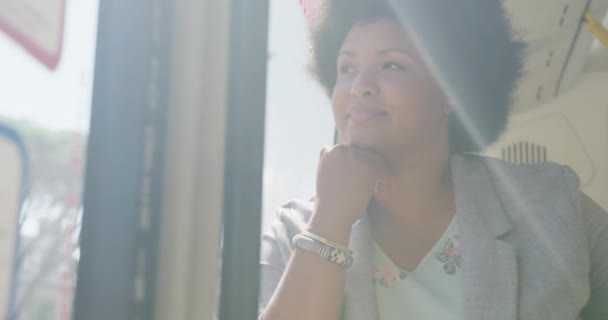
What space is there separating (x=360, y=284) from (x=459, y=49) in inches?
25.4

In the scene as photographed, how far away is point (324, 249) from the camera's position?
1.20m

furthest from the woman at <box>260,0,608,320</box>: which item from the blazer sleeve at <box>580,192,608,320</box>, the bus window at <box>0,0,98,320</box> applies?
the bus window at <box>0,0,98,320</box>

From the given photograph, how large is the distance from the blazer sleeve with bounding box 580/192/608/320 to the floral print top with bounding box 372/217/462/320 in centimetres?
27

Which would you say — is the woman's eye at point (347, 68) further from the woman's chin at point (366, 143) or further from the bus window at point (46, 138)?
the bus window at point (46, 138)

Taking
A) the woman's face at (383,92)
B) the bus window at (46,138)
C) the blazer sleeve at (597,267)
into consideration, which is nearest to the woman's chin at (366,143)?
the woman's face at (383,92)

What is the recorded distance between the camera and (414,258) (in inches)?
53.2

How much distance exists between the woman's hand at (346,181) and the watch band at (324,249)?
0.05m

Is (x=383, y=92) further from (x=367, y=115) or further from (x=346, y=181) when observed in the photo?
(x=346, y=181)

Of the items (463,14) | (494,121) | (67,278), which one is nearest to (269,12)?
(67,278)

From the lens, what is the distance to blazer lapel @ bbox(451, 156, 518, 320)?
1186 millimetres

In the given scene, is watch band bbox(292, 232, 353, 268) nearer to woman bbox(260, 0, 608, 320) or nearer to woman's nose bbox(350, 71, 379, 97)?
woman bbox(260, 0, 608, 320)

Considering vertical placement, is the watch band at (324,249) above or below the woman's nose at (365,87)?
below

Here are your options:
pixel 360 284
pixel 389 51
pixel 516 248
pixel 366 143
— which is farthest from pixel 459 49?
pixel 360 284

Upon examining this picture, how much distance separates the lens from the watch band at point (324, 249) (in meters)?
1.20
